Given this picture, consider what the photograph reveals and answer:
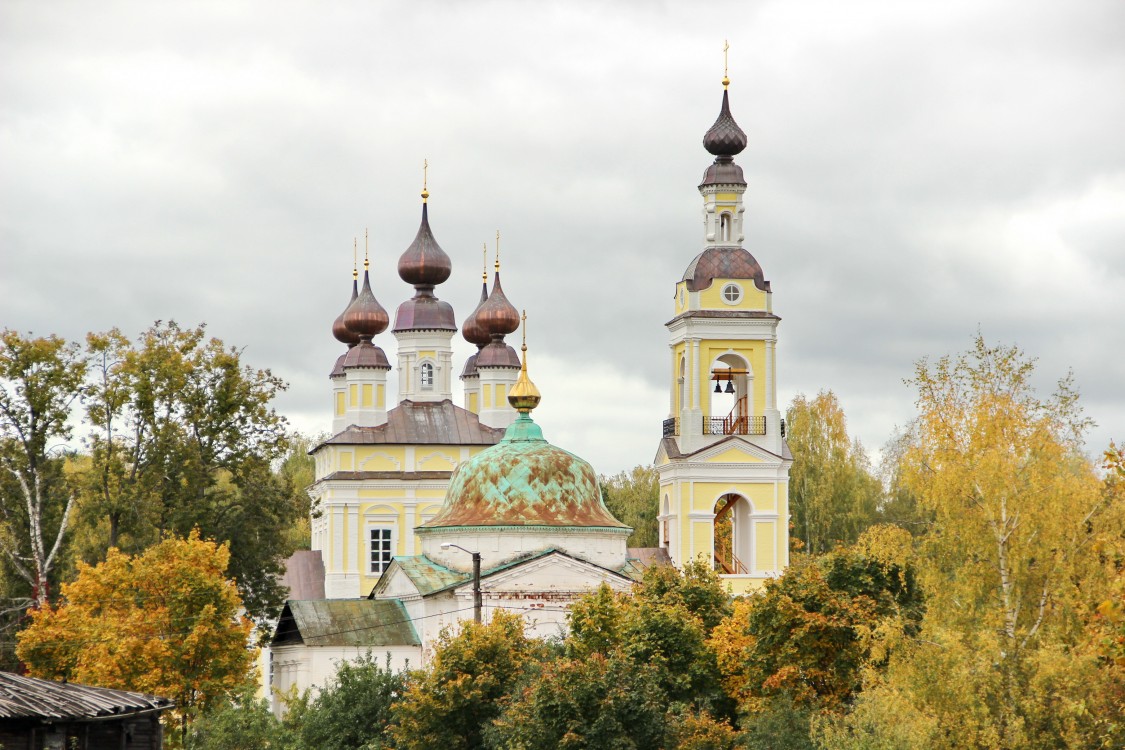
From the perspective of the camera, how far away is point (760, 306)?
160 feet

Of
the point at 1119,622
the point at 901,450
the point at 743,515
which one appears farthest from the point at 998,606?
the point at 901,450

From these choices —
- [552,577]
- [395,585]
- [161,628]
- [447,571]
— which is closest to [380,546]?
[395,585]

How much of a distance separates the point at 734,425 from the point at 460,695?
2007 centimetres

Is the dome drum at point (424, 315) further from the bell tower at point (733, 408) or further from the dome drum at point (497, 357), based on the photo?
the bell tower at point (733, 408)

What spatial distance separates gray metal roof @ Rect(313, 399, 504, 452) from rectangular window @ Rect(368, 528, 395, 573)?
2673mm

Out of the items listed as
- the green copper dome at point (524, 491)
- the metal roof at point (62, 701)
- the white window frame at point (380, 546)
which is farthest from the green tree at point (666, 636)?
the white window frame at point (380, 546)

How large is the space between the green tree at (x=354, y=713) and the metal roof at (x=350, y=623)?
7429 mm

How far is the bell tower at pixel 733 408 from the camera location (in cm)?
A: 4822

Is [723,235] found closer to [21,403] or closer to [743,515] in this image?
→ [743,515]

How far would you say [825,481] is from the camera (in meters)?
64.4

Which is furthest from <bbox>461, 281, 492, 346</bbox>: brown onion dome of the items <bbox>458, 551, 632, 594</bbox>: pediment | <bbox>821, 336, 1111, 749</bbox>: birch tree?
<bbox>821, 336, 1111, 749</bbox>: birch tree

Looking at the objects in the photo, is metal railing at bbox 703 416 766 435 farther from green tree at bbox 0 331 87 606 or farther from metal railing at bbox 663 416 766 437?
green tree at bbox 0 331 87 606

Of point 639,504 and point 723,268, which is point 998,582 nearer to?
point 723,268

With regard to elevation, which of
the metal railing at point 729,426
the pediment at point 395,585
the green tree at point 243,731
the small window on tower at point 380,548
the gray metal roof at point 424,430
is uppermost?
the gray metal roof at point 424,430
